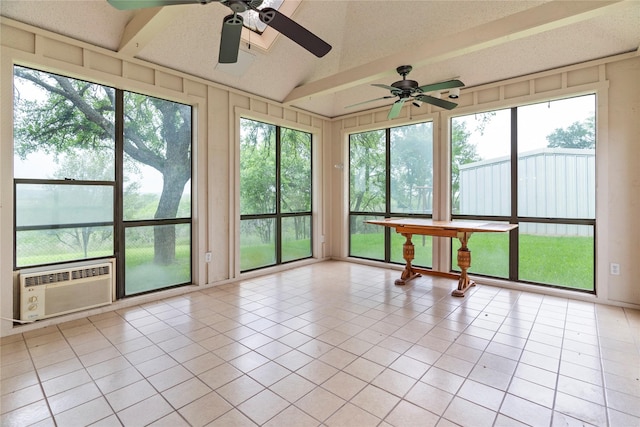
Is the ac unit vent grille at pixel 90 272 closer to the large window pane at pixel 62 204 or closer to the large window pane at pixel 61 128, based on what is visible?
the large window pane at pixel 62 204

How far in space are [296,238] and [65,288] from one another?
363 centimetres

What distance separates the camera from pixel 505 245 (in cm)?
464

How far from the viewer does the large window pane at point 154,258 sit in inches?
151

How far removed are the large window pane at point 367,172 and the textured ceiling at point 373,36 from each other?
1.59m

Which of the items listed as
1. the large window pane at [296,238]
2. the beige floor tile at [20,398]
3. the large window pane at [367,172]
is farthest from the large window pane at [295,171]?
the beige floor tile at [20,398]

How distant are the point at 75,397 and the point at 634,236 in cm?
569

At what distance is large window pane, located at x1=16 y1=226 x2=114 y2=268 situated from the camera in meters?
3.12

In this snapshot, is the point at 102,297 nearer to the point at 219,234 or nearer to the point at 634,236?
the point at 219,234

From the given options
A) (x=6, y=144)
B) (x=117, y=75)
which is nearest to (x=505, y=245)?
(x=117, y=75)

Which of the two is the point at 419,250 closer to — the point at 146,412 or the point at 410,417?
the point at 410,417

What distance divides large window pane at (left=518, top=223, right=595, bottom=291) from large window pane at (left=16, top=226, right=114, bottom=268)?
18.4 ft

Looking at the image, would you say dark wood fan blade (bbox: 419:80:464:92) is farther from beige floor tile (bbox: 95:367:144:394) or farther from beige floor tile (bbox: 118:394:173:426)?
beige floor tile (bbox: 95:367:144:394)

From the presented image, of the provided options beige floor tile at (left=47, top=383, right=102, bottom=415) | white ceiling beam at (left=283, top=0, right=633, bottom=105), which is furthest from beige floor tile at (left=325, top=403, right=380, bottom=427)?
white ceiling beam at (left=283, top=0, right=633, bottom=105)

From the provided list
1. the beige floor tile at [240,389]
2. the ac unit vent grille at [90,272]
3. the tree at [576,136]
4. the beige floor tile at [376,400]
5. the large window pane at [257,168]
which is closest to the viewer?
the beige floor tile at [376,400]
